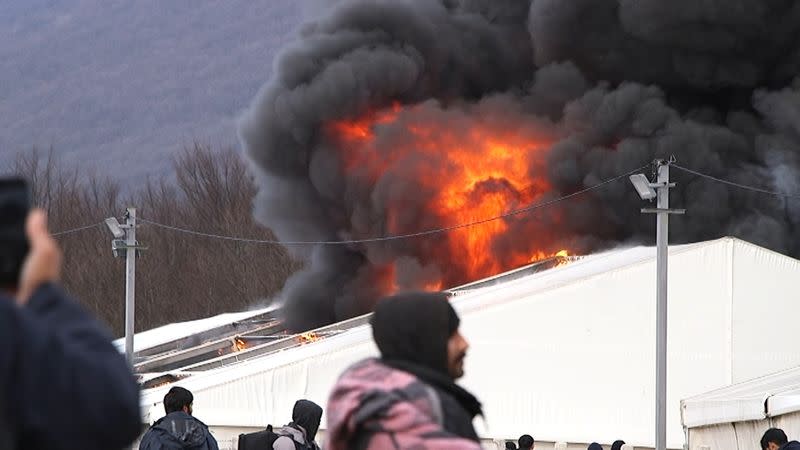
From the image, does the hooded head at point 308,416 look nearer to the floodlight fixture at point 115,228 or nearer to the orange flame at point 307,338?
the floodlight fixture at point 115,228

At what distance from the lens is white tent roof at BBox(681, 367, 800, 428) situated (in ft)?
51.6

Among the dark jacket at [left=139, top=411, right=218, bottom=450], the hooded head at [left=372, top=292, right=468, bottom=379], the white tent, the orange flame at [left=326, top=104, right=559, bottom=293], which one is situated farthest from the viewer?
the orange flame at [left=326, top=104, right=559, bottom=293]

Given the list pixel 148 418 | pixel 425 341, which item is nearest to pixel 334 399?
pixel 425 341

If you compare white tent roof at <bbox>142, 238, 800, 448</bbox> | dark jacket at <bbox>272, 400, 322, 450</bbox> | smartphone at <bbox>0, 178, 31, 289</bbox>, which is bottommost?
smartphone at <bbox>0, 178, 31, 289</bbox>

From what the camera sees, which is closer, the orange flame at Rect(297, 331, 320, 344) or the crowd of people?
the crowd of people

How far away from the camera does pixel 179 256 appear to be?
64.4 meters

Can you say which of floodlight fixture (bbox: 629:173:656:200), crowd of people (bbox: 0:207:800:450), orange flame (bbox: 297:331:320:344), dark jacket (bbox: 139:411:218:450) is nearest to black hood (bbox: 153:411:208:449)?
dark jacket (bbox: 139:411:218:450)

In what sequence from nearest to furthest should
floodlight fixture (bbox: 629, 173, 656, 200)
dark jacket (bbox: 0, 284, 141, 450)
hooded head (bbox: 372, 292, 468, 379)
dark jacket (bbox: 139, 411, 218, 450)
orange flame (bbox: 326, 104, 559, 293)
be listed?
dark jacket (bbox: 0, 284, 141, 450), hooded head (bbox: 372, 292, 468, 379), dark jacket (bbox: 139, 411, 218, 450), floodlight fixture (bbox: 629, 173, 656, 200), orange flame (bbox: 326, 104, 559, 293)

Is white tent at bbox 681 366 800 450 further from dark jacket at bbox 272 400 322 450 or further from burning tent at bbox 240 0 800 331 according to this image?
burning tent at bbox 240 0 800 331

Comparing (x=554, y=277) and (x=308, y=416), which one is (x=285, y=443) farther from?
(x=554, y=277)

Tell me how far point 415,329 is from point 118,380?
3.61 feet

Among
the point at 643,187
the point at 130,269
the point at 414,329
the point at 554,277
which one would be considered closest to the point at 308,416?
the point at 414,329

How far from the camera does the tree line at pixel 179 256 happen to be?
198 ft

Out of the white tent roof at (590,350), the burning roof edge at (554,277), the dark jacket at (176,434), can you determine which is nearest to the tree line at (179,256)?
the burning roof edge at (554,277)
